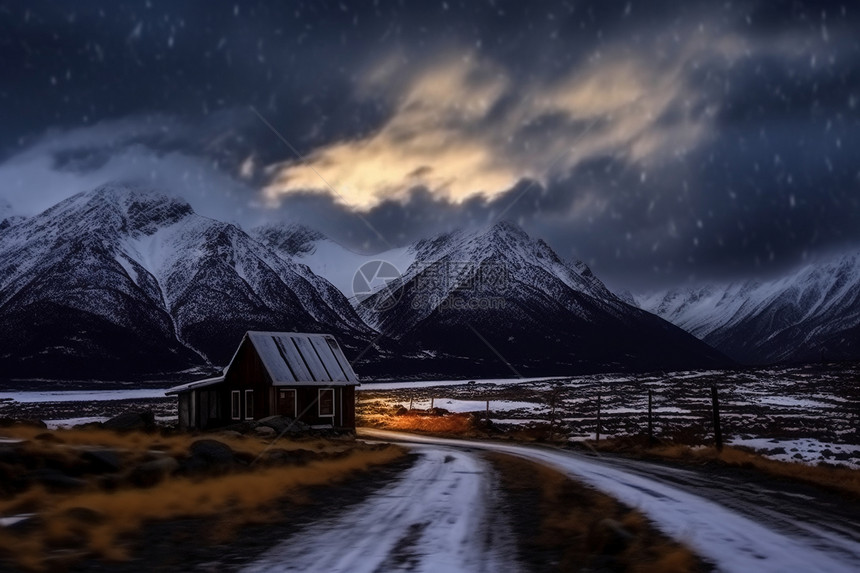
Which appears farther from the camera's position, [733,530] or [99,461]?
[99,461]

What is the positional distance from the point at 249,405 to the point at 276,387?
2.37 metres

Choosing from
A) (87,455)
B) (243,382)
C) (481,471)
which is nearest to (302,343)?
(243,382)

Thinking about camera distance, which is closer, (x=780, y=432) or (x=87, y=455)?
(x=87, y=455)

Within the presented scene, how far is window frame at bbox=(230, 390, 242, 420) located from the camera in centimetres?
4591

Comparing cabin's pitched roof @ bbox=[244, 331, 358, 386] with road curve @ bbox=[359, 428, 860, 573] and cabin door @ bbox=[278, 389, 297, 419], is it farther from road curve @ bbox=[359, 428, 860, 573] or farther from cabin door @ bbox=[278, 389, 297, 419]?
road curve @ bbox=[359, 428, 860, 573]

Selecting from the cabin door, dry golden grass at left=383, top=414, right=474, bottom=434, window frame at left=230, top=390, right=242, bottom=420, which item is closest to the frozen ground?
dry golden grass at left=383, top=414, right=474, bottom=434

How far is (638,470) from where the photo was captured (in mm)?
20328

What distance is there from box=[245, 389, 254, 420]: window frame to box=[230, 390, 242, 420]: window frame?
0.53 meters

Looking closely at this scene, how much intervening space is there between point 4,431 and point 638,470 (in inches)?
725

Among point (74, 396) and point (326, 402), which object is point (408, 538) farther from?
point (74, 396)

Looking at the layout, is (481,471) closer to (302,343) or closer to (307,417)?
(307,417)

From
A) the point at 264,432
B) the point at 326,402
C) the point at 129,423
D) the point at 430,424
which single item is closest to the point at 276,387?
the point at 326,402

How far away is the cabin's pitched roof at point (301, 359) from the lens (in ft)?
148

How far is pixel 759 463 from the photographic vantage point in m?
21.9
